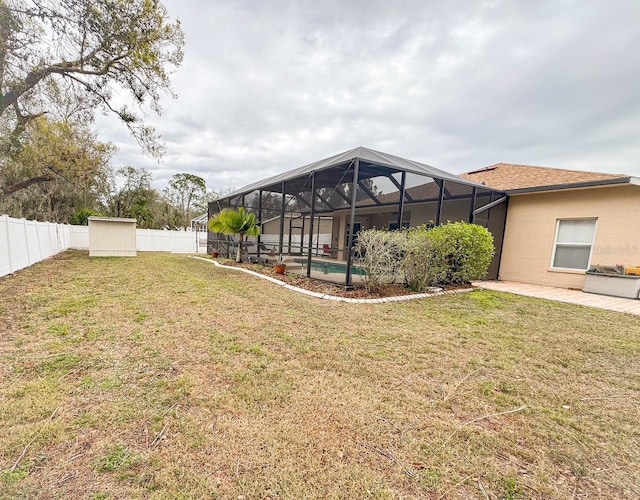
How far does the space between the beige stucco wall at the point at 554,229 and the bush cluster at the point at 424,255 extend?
Result: 2401 mm

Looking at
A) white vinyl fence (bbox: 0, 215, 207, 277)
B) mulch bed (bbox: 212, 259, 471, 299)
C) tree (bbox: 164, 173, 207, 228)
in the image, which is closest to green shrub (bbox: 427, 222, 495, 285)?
mulch bed (bbox: 212, 259, 471, 299)

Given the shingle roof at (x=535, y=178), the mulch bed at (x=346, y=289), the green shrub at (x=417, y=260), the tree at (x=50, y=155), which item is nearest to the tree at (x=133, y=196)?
the tree at (x=50, y=155)

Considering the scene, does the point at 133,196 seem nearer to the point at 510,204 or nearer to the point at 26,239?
the point at 26,239

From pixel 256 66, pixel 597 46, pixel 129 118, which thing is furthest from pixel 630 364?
pixel 129 118

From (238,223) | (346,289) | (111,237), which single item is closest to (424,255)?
(346,289)

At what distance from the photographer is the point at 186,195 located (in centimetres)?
3244

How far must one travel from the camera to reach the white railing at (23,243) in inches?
264

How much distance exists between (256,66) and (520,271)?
11.5 metres

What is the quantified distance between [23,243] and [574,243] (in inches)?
658

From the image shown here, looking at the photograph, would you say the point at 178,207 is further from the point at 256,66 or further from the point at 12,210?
the point at 256,66

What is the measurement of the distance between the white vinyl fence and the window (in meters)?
15.4

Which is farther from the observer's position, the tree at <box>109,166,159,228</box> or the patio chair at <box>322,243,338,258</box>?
the tree at <box>109,166,159,228</box>

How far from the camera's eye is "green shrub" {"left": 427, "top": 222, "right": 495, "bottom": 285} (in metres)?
7.06

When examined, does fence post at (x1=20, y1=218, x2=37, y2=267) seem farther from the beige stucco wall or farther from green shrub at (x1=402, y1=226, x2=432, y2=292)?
the beige stucco wall
